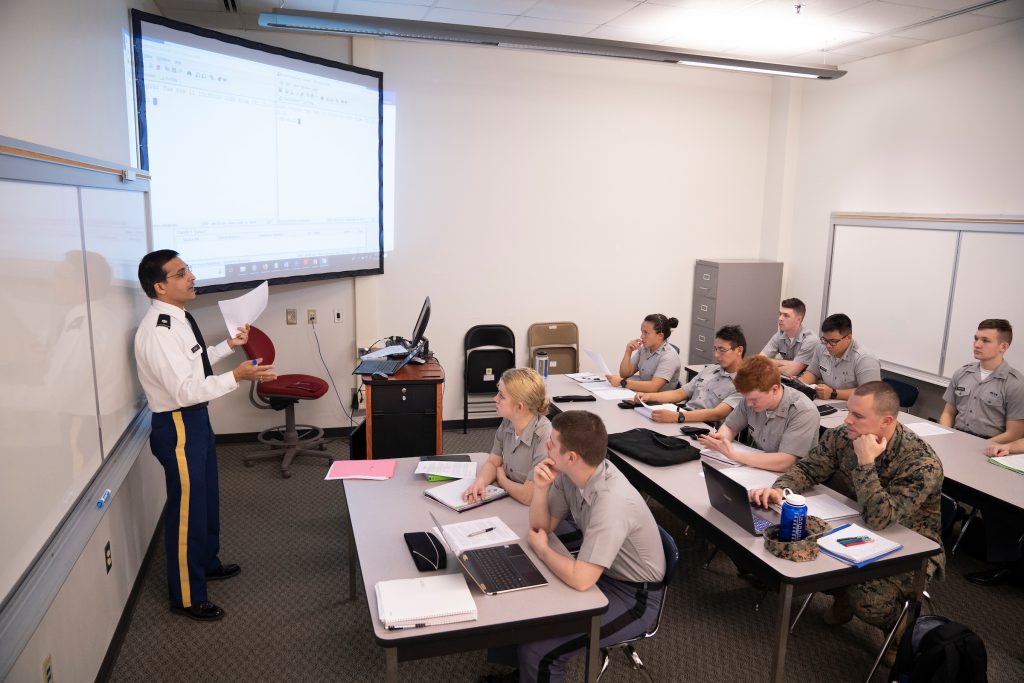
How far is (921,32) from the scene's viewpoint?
4.88m

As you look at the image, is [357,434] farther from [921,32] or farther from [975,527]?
[921,32]

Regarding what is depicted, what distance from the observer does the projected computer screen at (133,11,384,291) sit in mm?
3855

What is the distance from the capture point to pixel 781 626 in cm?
237

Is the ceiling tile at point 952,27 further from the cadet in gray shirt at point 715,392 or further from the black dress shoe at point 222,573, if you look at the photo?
the black dress shoe at point 222,573

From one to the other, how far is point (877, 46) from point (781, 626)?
4793 millimetres

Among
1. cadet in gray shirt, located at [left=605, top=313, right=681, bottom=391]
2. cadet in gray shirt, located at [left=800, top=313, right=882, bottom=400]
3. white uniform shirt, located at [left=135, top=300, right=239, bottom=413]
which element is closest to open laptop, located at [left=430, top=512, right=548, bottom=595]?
white uniform shirt, located at [left=135, top=300, right=239, bottom=413]

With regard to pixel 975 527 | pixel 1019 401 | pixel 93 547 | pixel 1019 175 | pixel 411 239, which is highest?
pixel 1019 175

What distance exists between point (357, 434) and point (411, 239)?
2109 mm

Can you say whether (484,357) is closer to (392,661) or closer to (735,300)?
(735,300)

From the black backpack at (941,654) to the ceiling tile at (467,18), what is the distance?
430 cm

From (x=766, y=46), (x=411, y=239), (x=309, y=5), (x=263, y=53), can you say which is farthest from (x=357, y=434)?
(x=766, y=46)

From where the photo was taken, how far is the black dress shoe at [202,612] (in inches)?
125

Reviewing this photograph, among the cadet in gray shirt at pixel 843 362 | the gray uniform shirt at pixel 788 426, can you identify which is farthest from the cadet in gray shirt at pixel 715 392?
the cadet in gray shirt at pixel 843 362

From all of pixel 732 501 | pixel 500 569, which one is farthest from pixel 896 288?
pixel 500 569
